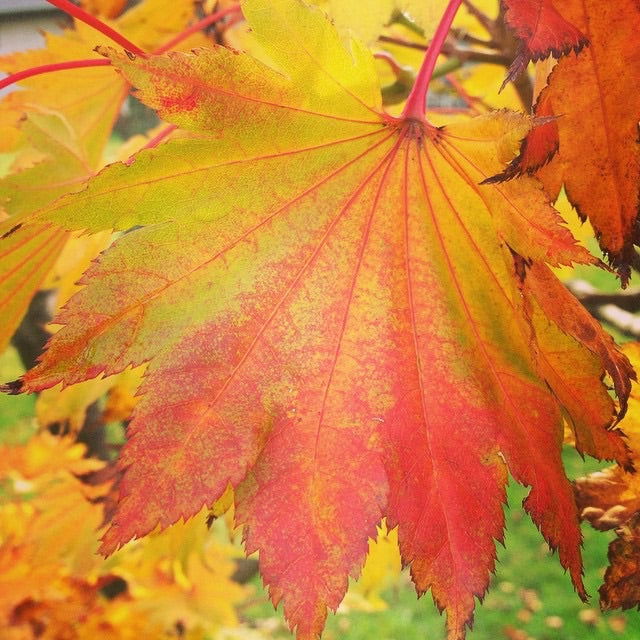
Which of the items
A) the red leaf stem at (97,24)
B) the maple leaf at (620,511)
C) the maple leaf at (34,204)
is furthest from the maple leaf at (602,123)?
the maple leaf at (34,204)

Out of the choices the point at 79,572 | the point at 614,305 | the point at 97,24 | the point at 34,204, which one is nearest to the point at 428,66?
the point at 97,24

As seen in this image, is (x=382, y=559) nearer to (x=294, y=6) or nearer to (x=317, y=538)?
(x=317, y=538)

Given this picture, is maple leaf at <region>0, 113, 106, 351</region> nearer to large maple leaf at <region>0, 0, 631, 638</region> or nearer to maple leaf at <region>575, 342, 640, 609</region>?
large maple leaf at <region>0, 0, 631, 638</region>

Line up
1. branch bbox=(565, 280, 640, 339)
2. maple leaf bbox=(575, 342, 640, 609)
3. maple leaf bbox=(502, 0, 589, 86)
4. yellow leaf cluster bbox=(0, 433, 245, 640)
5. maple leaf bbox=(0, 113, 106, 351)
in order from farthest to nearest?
1. yellow leaf cluster bbox=(0, 433, 245, 640)
2. branch bbox=(565, 280, 640, 339)
3. maple leaf bbox=(0, 113, 106, 351)
4. maple leaf bbox=(575, 342, 640, 609)
5. maple leaf bbox=(502, 0, 589, 86)

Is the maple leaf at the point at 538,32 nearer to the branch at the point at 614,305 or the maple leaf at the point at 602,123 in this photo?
the maple leaf at the point at 602,123

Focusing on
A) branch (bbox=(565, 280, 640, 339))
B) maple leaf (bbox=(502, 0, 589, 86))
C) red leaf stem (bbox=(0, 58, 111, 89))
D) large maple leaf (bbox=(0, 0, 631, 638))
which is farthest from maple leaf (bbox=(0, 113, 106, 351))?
branch (bbox=(565, 280, 640, 339))
